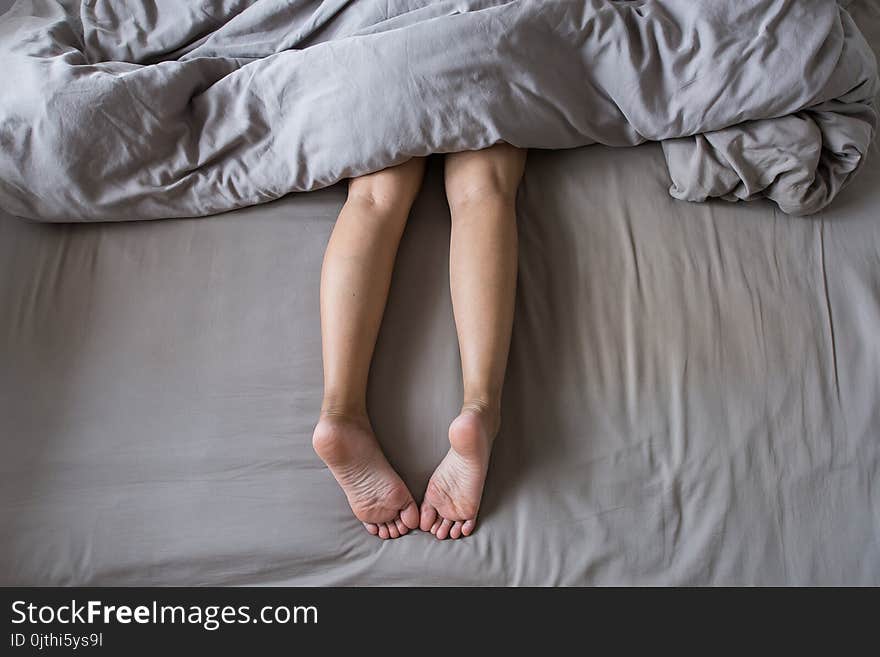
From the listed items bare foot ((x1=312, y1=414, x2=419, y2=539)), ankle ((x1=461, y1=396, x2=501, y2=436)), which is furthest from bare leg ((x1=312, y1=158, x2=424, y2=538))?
ankle ((x1=461, y1=396, x2=501, y2=436))

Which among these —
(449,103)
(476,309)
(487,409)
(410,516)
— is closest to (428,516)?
(410,516)

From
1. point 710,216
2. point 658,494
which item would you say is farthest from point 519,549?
point 710,216

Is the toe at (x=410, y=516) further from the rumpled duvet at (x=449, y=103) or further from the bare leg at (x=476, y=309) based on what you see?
the rumpled duvet at (x=449, y=103)

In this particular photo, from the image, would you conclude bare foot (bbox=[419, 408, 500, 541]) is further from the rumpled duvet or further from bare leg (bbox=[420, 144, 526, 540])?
the rumpled duvet

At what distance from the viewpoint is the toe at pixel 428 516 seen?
2.88 ft

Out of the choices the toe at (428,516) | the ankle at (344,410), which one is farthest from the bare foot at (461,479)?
the ankle at (344,410)

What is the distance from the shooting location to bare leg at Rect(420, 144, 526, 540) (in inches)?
33.4

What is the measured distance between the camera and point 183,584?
876 millimetres

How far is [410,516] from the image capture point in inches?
34.7

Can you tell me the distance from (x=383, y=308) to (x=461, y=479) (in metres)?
0.24

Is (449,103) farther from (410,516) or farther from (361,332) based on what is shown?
(410,516)

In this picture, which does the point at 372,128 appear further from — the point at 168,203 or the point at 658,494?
the point at 658,494
